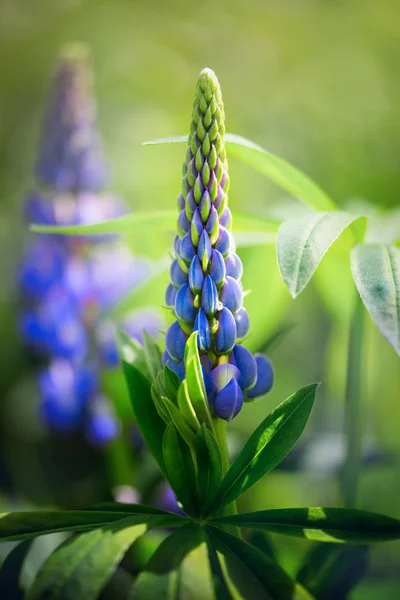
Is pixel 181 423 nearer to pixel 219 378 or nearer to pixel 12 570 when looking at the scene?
pixel 219 378

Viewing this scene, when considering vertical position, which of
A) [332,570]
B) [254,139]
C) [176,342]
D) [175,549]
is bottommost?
[332,570]

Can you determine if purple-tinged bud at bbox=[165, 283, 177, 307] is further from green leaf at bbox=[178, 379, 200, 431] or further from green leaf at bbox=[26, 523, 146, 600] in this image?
green leaf at bbox=[26, 523, 146, 600]

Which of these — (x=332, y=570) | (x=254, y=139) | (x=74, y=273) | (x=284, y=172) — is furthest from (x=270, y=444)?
(x=254, y=139)

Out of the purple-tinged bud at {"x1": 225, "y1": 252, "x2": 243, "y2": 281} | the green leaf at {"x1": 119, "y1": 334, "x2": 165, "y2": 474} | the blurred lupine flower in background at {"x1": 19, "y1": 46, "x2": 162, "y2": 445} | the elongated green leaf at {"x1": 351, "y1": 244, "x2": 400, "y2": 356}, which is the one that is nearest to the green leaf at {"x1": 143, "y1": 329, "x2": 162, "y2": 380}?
the green leaf at {"x1": 119, "y1": 334, "x2": 165, "y2": 474}

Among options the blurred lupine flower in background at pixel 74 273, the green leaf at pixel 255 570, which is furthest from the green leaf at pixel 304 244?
the blurred lupine flower in background at pixel 74 273

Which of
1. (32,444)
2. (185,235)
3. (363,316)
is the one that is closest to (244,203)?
(32,444)

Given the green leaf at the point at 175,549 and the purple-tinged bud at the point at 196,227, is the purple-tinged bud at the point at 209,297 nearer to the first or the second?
the purple-tinged bud at the point at 196,227
